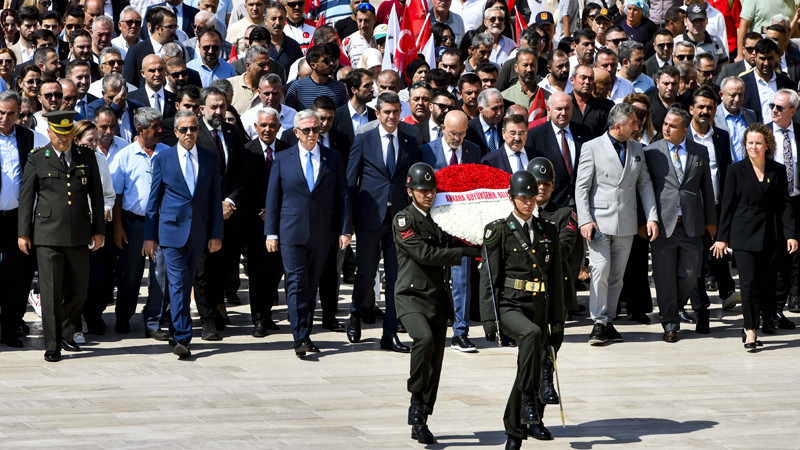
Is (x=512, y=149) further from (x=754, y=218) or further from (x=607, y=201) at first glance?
(x=754, y=218)

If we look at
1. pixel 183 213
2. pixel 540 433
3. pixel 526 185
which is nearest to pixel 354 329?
pixel 183 213

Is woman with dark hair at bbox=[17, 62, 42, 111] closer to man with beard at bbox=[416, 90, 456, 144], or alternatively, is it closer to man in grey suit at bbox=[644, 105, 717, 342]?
man with beard at bbox=[416, 90, 456, 144]

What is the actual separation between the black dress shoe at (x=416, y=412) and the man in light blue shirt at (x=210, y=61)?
7.04 metres

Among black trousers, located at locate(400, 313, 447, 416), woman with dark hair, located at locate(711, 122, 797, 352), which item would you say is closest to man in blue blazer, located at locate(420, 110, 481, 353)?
woman with dark hair, located at locate(711, 122, 797, 352)

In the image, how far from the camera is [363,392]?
10.7m

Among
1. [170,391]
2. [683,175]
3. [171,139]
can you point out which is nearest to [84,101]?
[171,139]

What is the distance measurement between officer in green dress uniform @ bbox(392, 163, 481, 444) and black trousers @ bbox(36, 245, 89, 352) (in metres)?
3.53

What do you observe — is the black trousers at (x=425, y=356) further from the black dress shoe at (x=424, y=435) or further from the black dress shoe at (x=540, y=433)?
the black dress shoe at (x=540, y=433)

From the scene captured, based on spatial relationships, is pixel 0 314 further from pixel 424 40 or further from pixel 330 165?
pixel 424 40

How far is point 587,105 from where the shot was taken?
14211 millimetres

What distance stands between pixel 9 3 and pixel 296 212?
368 inches

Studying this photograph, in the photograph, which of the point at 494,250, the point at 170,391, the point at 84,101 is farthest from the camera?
the point at 84,101

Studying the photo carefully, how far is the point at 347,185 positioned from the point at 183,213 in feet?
5.00

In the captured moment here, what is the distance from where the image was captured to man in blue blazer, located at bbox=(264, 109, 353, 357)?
39.7ft
